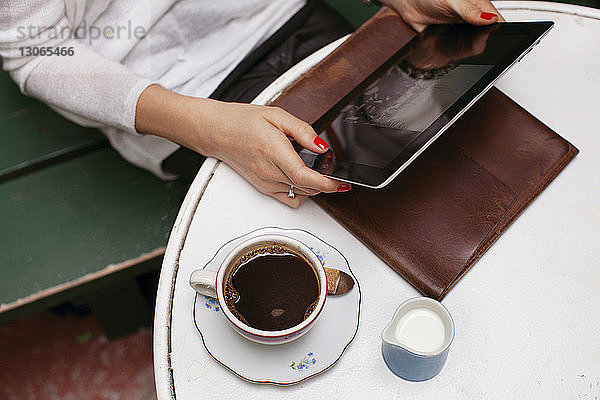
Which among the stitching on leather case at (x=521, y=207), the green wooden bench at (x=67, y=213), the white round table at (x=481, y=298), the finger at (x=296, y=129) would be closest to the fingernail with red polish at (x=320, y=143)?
the finger at (x=296, y=129)

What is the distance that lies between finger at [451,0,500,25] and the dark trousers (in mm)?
360

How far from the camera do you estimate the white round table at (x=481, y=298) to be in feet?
2.33

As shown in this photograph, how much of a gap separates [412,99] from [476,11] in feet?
0.69

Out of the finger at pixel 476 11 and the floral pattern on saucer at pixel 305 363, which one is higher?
the finger at pixel 476 11

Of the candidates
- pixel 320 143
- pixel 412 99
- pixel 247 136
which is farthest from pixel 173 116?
pixel 412 99

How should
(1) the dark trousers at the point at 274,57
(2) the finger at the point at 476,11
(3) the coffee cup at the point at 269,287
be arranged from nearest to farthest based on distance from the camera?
(3) the coffee cup at the point at 269,287
(2) the finger at the point at 476,11
(1) the dark trousers at the point at 274,57

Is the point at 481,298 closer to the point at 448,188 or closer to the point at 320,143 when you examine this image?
the point at 448,188

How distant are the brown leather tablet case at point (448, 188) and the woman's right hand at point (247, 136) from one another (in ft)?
0.23

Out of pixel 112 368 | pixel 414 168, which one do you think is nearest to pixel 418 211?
pixel 414 168

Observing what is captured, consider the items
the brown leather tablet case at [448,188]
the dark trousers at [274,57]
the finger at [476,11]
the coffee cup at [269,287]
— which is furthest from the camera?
the dark trousers at [274,57]

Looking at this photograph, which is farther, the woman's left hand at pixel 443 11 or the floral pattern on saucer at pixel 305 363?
the woman's left hand at pixel 443 11

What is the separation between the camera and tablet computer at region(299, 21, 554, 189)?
73cm

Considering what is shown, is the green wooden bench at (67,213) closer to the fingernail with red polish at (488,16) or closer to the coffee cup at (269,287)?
the coffee cup at (269,287)

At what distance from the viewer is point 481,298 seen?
29.9 inches
